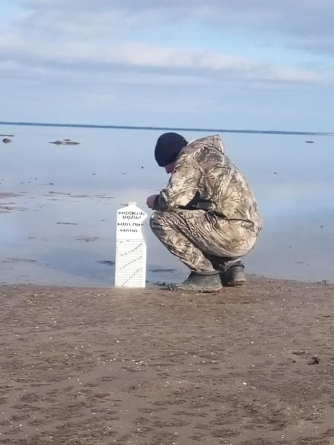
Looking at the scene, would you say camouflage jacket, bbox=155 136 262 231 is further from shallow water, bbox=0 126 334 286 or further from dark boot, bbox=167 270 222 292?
shallow water, bbox=0 126 334 286

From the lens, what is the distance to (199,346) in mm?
5281

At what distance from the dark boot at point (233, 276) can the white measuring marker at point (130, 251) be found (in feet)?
2.23

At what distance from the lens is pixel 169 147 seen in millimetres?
7188

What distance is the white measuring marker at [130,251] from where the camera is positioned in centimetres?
733

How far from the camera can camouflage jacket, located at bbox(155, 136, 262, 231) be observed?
6.97 metres

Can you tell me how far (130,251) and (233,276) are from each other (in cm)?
89

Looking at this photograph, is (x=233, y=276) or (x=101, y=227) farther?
(x=101, y=227)

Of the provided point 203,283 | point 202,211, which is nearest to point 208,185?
point 202,211

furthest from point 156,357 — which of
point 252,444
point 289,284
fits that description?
point 289,284

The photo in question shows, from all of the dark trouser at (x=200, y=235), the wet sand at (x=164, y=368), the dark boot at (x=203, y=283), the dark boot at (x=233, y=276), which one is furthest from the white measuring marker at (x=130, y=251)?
the dark boot at (x=233, y=276)

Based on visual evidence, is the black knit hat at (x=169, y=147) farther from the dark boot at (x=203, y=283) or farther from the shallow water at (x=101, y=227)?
the shallow water at (x=101, y=227)

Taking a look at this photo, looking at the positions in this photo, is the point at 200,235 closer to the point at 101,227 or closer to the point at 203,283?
the point at 203,283

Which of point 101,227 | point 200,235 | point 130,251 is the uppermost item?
point 200,235

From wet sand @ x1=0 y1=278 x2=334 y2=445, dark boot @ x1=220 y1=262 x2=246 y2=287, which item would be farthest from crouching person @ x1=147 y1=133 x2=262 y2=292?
wet sand @ x1=0 y1=278 x2=334 y2=445
